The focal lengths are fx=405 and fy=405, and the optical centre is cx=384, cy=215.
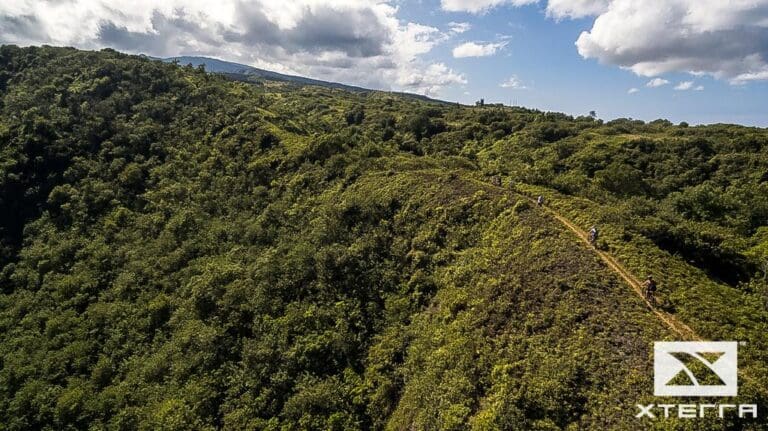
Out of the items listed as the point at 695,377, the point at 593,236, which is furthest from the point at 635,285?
the point at 695,377

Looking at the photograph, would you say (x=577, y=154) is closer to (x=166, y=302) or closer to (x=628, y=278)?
(x=628, y=278)

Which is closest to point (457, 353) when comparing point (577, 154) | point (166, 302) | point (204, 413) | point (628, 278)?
point (628, 278)

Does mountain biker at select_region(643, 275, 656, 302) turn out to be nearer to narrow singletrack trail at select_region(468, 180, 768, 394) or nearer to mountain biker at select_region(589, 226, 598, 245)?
narrow singletrack trail at select_region(468, 180, 768, 394)

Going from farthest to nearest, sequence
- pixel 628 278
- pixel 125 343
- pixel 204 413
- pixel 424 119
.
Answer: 1. pixel 424 119
2. pixel 125 343
3. pixel 204 413
4. pixel 628 278

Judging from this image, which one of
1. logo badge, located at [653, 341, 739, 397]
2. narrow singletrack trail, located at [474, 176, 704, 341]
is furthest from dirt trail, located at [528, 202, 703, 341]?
logo badge, located at [653, 341, 739, 397]

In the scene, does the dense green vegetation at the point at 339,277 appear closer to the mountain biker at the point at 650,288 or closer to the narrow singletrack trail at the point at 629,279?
the narrow singletrack trail at the point at 629,279

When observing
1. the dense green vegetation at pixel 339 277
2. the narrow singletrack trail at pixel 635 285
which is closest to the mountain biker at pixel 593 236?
the narrow singletrack trail at pixel 635 285
